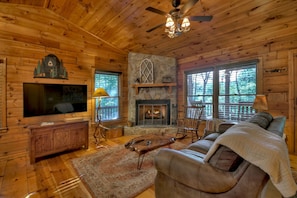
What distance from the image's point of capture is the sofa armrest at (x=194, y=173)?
1176mm

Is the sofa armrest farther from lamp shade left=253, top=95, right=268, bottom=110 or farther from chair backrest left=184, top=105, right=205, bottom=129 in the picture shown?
chair backrest left=184, top=105, right=205, bottom=129

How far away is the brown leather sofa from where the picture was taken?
1093mm

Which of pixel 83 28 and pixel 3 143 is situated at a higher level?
pixel 83 28

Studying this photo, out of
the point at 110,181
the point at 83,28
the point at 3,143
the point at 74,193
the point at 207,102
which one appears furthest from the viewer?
the point at 207,102

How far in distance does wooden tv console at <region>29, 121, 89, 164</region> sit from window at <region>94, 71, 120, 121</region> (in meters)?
1.09

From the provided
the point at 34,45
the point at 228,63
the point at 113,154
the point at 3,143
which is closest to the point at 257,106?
the point at 228,63

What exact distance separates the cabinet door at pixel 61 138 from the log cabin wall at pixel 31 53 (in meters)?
0.63

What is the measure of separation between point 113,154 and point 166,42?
3.18m

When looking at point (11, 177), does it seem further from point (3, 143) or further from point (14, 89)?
point (14, 89)

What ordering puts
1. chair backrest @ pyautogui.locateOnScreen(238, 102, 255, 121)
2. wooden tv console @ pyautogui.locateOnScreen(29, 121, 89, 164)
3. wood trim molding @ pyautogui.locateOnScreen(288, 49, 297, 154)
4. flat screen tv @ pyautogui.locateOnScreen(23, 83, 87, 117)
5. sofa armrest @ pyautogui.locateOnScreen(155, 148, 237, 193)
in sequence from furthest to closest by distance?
chair backrest @ pyautogui.locateOnScreen(238, 102, 255, 121) → flat screen tv @ pyautogui.locateOnScreen(23, 83, 87, 117) → wood trim molding @ pyautogui.locateOnScreen(288, 49, 297, 154) → wooden tv console @ pyautogui.locateOnScreen(29, 121, 89, 164) → sofa armrest @ pyautogui.locateOnScreen(155, 148, 237, 193)

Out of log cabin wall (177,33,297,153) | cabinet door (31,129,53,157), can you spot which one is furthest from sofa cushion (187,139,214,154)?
cabinet door (31,129,53,157)

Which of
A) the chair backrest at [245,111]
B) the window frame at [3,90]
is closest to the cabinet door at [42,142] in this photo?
the window frame at [3,90]

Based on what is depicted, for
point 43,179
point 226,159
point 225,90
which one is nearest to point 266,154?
point 226,159

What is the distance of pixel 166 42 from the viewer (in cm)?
426
